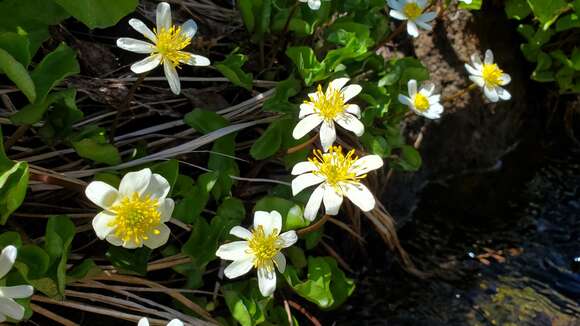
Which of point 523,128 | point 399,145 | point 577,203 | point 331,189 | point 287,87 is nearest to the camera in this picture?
point 331,189

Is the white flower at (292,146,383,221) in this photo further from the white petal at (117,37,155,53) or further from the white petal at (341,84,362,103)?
the white petal at (117,37,155,53)

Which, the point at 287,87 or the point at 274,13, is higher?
the point at 274,13

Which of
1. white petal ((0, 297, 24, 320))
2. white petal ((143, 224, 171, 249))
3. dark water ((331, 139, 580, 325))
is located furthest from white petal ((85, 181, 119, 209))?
dark water ((331, 139, 580, 325))

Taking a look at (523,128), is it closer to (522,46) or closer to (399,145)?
(522,46)

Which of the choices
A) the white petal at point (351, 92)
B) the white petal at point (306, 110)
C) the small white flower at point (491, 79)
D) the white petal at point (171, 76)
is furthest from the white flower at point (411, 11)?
the white petal at point (171, 76)

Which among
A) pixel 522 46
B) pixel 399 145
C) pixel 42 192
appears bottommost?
pixel 399 145

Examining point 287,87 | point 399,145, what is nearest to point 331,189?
point 287,87
